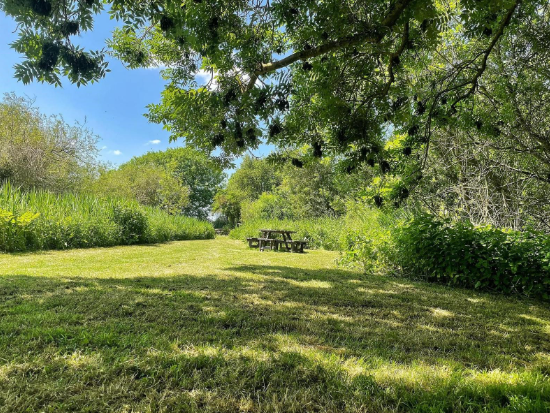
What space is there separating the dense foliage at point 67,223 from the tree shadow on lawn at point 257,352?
15.4ft

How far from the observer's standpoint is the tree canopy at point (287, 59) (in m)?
2.90

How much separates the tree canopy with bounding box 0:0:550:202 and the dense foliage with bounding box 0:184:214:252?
5.69 m

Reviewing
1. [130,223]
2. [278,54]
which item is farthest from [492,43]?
[130,223]

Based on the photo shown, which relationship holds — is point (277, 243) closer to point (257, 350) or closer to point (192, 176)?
point (257, 350)

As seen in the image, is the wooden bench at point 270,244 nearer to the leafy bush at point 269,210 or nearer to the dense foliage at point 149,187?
the leafy bush at point 269,210

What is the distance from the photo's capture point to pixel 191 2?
3.10 metres

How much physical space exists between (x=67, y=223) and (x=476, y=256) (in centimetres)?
1019

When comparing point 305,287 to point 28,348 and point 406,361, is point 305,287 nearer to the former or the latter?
point 406,361

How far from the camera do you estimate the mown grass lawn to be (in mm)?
1557

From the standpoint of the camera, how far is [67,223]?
8523mm

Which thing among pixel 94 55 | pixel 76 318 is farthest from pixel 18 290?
pixel 94 55

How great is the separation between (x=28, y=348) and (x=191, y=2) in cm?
341

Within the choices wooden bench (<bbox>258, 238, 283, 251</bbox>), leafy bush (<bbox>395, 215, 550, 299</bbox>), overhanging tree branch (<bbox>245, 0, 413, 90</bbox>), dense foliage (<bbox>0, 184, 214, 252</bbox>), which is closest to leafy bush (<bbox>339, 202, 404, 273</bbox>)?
leafy bush (<bbox>395, 215, 550, 299</bbox>)

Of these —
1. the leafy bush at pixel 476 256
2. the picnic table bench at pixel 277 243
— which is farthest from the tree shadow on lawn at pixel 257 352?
the picnic table bench at pixel 277 243
